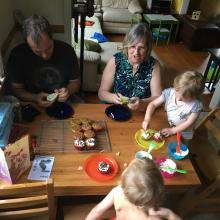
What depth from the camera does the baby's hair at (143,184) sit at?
38.3 inches

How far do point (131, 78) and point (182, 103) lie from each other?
42cm

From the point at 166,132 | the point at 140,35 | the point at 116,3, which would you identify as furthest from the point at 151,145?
the point at 116,3

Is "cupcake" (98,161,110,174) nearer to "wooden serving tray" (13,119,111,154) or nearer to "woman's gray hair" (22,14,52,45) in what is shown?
"wooden serving tray" (13,119,111,154)

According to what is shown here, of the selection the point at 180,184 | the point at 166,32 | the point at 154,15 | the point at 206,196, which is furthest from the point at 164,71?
the point at 180,184

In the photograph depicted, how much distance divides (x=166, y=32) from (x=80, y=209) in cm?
452

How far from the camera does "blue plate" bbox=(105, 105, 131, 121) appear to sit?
1.57 metres

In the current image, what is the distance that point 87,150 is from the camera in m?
1.33

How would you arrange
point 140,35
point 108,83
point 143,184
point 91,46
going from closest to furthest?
point 143,184 < point 140,35 < point 108,83 < point 91,46

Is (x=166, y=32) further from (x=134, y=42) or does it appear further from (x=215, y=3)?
(x=134, y=42)

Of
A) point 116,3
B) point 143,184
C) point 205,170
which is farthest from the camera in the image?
point 116,3

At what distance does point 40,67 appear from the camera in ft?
5.92

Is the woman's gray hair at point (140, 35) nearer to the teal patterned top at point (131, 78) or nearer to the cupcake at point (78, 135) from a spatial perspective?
the teal patterned top at point (131, 78)

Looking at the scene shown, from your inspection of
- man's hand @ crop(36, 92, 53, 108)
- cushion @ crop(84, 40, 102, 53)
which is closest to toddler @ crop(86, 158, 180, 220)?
man's hand @ crop(36, 92, 53, 108)

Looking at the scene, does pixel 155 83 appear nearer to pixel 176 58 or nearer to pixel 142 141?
pixel 142 141
